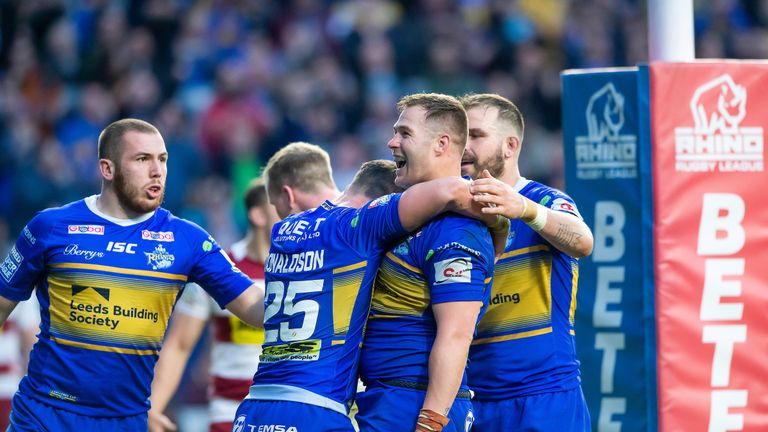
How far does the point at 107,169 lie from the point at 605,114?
122 inches

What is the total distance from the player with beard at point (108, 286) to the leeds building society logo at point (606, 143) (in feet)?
7.96

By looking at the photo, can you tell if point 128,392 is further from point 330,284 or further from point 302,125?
point 302,125

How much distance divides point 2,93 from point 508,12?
6864 mm

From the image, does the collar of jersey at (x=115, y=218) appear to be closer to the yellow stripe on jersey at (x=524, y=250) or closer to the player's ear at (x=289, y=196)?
the player's ear at (x=289, y=196)

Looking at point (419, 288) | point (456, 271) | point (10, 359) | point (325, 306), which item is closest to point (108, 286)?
point (325, 306)

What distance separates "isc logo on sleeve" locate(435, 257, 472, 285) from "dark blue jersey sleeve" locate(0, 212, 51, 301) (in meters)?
2.32

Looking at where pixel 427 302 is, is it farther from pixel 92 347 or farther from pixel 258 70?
pixel 258 70

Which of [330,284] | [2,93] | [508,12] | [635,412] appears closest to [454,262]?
[330,284]

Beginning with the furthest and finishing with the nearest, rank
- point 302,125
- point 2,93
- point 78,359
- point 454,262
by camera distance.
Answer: point 2,93, point 302,125, point 78,359, point 454,262

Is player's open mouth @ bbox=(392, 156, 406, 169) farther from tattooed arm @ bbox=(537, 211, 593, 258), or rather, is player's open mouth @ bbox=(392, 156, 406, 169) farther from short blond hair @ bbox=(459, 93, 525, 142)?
short blond hair @ bbox=(459, 93, 525, 142)

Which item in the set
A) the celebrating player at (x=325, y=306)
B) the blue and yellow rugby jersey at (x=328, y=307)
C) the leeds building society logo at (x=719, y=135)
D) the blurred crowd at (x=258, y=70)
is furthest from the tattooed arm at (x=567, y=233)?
the blurred crowd at (x=258, y=70)

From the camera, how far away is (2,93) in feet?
54.6

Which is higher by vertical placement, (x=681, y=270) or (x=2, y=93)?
(x=2, y=93)

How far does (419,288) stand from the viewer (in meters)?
5.54
